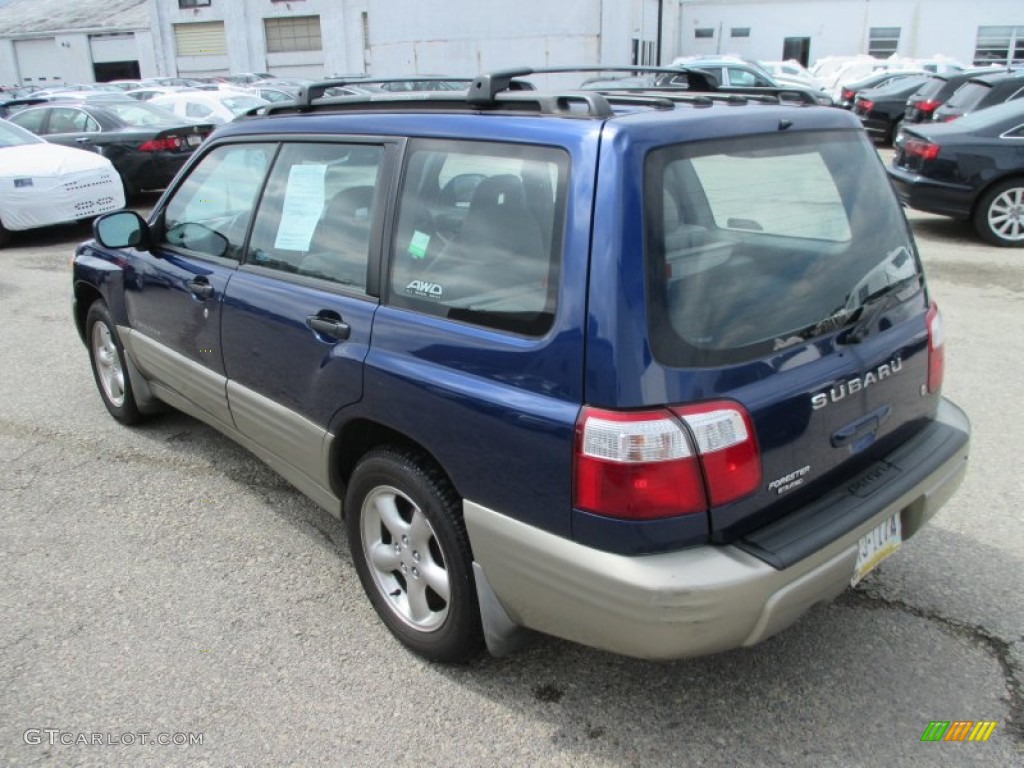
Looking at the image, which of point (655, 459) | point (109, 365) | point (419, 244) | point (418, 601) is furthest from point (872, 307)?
point (109, 365)

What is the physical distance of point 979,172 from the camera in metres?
8.54

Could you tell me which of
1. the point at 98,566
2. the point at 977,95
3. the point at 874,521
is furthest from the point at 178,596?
the point at 977,95

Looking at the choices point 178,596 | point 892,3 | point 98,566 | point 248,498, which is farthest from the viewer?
point 892,3

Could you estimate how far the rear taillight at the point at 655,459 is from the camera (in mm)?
2012

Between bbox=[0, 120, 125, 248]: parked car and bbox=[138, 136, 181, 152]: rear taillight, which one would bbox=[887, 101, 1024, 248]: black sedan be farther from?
bbox=[138, 136, 181, 152]: rear taillight

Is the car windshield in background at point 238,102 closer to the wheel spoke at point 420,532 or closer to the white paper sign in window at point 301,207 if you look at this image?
the white paper sign in window at point 301,207

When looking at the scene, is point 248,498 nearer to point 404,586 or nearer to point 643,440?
point 404,586

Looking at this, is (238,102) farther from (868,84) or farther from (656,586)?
(656,586)

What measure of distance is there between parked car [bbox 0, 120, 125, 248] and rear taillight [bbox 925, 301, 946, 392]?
9.74m

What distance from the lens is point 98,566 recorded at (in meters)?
3.35

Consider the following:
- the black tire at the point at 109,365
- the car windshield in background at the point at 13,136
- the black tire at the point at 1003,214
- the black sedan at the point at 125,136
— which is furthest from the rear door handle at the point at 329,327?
the black sedan at the point at 125,136

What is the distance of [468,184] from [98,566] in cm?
219

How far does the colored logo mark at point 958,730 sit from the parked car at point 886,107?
1623 centimetres

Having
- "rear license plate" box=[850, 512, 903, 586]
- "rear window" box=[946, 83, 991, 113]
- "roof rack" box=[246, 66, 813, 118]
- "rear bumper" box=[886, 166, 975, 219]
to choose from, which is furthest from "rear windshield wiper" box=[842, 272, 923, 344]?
"rear window" box=[946, 83, 991, 113]
